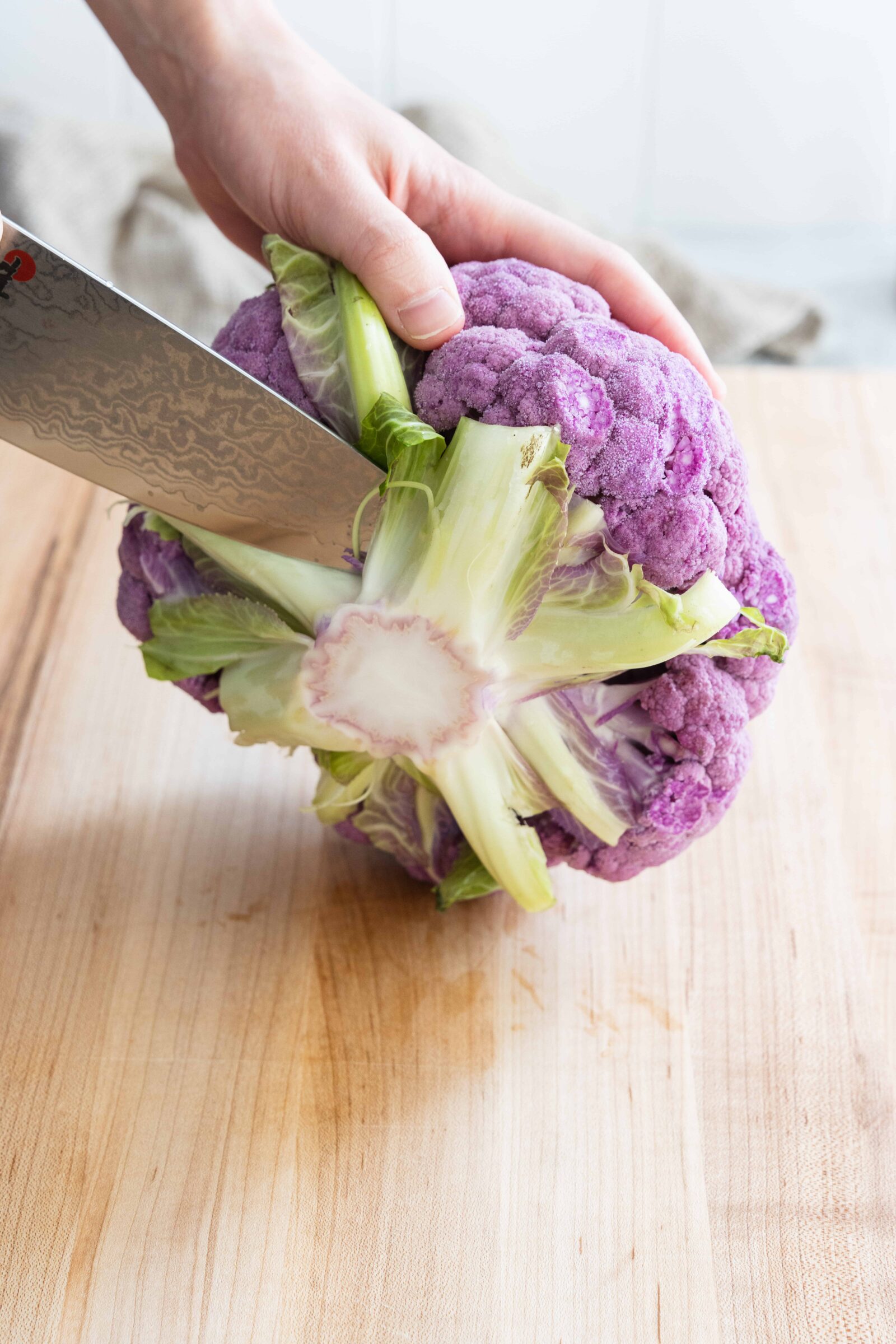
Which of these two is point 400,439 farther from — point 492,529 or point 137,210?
point 137,210

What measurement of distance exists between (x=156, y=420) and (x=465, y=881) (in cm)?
46

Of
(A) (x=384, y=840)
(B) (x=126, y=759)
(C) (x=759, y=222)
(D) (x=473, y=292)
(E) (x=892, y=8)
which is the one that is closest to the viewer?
(D) (x=473, y=292)

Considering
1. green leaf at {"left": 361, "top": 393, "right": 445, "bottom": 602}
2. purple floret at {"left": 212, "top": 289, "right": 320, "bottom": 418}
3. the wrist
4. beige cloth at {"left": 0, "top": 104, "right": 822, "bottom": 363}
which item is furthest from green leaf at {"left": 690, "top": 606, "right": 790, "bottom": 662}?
beige cloth at {"left": 0, "top": 104, "right": 822, "bottom": 363}

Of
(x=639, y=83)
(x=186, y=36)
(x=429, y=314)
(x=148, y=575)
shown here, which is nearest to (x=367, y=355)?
(x=429, y=314)

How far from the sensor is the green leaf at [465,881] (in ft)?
3.66

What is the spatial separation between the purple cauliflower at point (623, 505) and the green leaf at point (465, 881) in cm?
2

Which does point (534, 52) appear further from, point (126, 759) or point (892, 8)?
point (126, 759)

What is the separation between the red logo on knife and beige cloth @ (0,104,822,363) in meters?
1.08

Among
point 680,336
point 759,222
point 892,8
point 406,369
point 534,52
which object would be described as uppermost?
point 406,369

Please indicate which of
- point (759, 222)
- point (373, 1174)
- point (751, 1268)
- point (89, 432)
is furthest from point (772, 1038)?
point (759, 222)

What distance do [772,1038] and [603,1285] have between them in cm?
27

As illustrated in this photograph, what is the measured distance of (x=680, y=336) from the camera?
122 centimetres

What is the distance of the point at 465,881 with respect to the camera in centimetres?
111

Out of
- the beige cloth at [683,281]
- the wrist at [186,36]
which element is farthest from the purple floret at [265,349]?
the beige cloth at [683,281]
